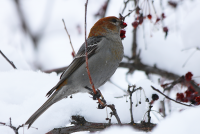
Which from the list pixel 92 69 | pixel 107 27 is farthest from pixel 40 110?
pixel 107 27

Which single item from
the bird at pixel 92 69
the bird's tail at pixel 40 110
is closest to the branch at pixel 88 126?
the bird's tail at pixel 40 110

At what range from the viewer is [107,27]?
3.22 meters

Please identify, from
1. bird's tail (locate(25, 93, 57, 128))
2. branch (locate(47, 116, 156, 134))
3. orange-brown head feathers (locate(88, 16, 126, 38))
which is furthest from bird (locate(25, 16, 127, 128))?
branch (locate(47, 116, 156, 134))

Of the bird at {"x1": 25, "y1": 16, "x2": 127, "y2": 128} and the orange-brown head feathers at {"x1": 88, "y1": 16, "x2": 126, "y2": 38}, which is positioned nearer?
the bird at {"x1": 25, "y1": 16, "x2": 127, "y2": 128}

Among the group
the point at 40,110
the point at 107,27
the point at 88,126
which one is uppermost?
the point at 107,27

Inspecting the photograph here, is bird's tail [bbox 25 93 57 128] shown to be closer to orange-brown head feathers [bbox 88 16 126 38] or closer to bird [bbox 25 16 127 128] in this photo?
bird [bbox 25 16 127 128]

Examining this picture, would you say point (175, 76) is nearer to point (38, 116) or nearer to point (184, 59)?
point (184, 59)

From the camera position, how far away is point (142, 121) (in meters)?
2.26

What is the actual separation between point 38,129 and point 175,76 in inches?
108

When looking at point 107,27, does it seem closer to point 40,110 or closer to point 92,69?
point 92,69

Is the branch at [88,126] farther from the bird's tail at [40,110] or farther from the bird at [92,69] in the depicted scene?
the bird at [92,69]

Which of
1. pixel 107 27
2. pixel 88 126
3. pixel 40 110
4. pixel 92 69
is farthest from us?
pixel 107 27

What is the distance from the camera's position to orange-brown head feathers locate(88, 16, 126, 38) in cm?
315

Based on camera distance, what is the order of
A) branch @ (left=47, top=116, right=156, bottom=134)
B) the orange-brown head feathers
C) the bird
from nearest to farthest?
branch @ (left=47, top=116, right=156, bottom=134) < the bird < the orange-brown head feathers
